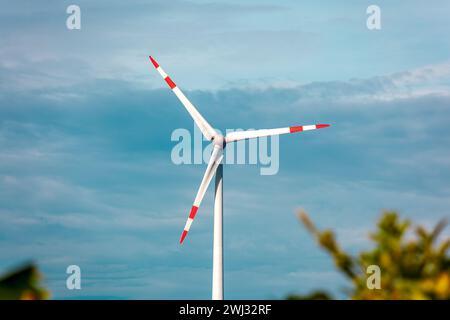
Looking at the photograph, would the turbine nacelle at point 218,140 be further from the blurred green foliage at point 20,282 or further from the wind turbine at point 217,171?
the blurred green foliage at point 20,282

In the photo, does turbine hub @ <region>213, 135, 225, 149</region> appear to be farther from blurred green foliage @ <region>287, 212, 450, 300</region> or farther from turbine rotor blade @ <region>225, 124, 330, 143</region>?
blurred green foliage @ <region>287, 212, 450, 300</region>

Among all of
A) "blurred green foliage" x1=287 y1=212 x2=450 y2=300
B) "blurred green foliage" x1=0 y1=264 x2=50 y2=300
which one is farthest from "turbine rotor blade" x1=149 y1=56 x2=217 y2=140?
"blurred green foliage" x1=0 y1=264 x2=50 y2=300

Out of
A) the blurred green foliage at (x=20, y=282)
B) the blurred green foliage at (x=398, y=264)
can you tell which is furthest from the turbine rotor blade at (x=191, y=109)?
the blurred green foliage at (x=20, y=282)

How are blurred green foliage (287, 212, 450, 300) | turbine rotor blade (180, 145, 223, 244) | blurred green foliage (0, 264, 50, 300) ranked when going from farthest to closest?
1. turbine rotor blade (180, 145, 223, 244)
2. blurred green foliage (287, 212, 450, 300)
3. blurred green foliage (0, 264, 50, 300)

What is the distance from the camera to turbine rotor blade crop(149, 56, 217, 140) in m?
44.7

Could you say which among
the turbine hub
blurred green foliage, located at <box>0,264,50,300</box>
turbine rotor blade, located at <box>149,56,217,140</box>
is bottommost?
blurred green foliage, located at <box>0,264,50,300</box>

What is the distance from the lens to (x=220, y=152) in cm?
4406

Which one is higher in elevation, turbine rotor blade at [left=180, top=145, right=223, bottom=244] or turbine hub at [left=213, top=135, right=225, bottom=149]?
turbine hub at [left=213, top=135, right=225, bottom=149]

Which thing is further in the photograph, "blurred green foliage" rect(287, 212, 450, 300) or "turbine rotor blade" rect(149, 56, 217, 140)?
"turbine rotor blade" rect(149, 56, 217, 140)

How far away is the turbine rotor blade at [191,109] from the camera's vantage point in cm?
4471

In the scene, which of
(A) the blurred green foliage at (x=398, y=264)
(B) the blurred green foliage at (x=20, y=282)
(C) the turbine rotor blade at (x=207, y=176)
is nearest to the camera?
(B) the blurred green foliage at (x=20, y=282)
